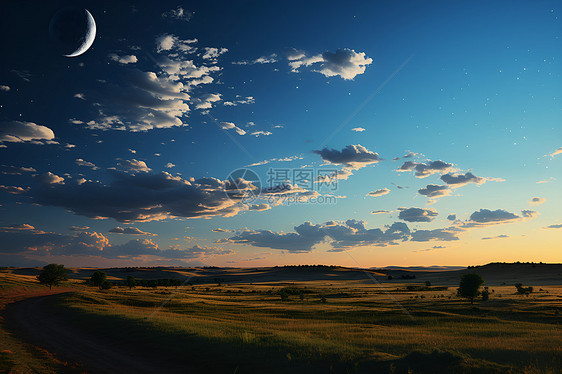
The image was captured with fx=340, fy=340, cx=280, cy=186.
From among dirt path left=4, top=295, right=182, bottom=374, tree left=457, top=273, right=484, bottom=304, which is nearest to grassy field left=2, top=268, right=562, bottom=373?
dirt path left=4, top=295, right=182, bottom=374

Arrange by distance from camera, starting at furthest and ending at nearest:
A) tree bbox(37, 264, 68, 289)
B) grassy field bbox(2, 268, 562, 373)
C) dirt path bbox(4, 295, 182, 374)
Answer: tree bbox(37, 264, 68, 289) < dirt path bbox(4, 295, 182, 374) < grassy field bbox(2, 268, 562, 373)

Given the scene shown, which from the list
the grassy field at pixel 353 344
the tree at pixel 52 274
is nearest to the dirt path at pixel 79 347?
the grassy field at pixel 353 344

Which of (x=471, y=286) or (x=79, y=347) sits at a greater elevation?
(x=471, y=286)

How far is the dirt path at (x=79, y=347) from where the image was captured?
1916cm

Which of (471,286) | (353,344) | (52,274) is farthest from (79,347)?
(52,274)

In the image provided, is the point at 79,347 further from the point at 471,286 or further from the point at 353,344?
the point at 471,286

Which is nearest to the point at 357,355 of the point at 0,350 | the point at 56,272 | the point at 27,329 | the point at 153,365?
the point at 153,365

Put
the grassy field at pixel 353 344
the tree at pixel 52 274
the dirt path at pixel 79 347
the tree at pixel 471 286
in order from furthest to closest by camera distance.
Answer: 1. the tree at pixel 52 274
2. the tree at pixel 471 286
3. the dirt path at pixel 79 347
4. the grassy field at pixel 353 344

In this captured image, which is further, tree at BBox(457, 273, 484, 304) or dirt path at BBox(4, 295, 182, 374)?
tree at BBox(457, 273, 484, 304)

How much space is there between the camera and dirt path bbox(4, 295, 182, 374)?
62.8 feet

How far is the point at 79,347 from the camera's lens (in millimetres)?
23641

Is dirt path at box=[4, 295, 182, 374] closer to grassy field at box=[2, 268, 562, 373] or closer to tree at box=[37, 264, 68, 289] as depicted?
grassy field at box=[2, 268, 562, 373]

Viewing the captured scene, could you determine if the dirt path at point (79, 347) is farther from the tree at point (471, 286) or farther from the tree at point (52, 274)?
the tree at point (52, 274)

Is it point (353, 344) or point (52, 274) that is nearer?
point (353, 344)
